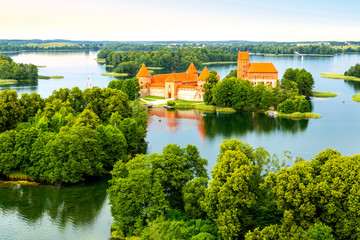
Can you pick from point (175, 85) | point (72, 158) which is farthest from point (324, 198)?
point (175, 85)

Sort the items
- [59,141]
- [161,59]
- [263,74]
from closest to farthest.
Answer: [59,141] < [263,74] < [161,59]

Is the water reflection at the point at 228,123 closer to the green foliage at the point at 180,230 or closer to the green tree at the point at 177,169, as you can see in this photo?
the green tree at the point at 177,169

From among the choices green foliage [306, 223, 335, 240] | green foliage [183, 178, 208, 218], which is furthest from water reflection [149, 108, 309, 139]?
green foliage [306, 223, 335, 240]

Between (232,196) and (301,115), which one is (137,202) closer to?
(232,196)

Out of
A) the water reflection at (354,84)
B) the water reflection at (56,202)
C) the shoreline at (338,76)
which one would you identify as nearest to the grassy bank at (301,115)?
the water reflection at (354,84)

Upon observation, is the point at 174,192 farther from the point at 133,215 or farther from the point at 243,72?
the point at 243,72


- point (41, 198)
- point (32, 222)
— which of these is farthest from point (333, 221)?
point (41, 198)
